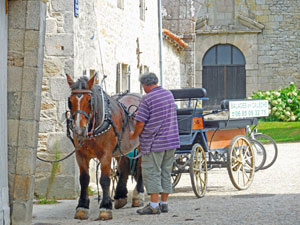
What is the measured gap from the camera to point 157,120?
8766 mm

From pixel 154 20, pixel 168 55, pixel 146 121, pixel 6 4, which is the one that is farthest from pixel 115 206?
pixel 168 55

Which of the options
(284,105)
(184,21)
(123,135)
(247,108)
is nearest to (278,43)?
(284,105)

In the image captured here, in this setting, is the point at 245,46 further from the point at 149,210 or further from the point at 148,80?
the point at 149,210

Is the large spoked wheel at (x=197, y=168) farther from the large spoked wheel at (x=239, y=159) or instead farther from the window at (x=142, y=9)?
the window at (x=142, y=9)

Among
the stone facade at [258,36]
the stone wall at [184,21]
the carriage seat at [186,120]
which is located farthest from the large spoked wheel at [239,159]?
the stone facade at [258,36]

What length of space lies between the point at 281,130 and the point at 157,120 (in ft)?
51.5

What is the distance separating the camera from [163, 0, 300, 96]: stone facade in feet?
111

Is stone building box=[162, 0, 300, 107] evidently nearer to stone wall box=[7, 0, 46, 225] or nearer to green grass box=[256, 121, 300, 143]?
green grass box=[256, 121, 300, 143]

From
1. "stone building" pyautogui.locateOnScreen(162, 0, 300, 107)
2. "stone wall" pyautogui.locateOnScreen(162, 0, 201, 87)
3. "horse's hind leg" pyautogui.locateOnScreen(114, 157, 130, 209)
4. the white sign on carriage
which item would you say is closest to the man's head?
"horse's hind leg" pyautogui.locateOnScreen(114, 157, 130, 209)

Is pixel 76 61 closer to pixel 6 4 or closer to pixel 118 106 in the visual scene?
pixel 118 106

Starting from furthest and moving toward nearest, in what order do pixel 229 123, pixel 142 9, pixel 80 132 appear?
pixel 142 9 → pixel 229 123 → pixel 80 132

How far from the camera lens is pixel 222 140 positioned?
11.7 m

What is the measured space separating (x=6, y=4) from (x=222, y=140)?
5.18 meters

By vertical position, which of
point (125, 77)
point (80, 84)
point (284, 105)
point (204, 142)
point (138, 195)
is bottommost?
point (138, 195)
